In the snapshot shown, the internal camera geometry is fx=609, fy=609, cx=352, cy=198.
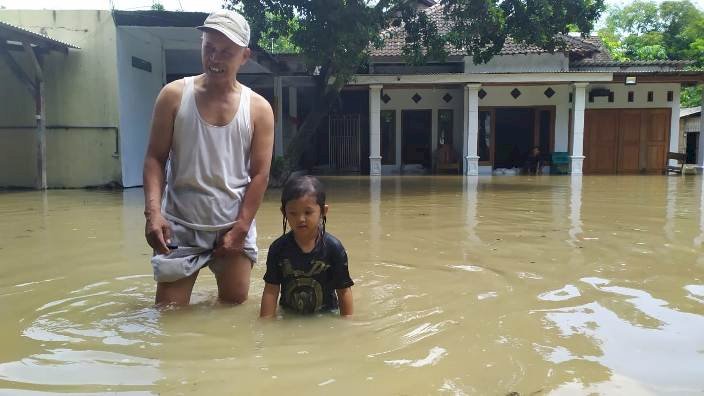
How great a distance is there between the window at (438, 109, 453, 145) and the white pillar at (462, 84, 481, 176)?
174 cm

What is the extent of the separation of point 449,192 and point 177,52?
7.45 m

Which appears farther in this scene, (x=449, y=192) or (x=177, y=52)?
(x=177, y=52)

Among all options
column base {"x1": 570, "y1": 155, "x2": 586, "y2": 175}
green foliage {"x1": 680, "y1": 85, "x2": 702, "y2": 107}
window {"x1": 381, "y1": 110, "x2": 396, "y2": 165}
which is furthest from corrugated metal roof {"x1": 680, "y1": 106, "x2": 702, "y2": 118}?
window {"x1": 381, "y1": 110, "x2": 396, "y2": 165}

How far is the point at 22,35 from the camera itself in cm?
1017

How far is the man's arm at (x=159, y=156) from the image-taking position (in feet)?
9.45

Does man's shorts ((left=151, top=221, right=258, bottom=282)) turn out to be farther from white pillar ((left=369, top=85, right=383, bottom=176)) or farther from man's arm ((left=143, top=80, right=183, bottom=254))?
white pillar ((left=369, top=85, right=383, bottom=176))

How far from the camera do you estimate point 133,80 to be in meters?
12.7

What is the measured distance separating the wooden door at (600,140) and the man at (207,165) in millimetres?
17020

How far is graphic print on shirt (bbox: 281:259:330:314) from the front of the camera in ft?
9.92

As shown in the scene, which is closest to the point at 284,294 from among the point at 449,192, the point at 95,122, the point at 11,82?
the point at 449,192

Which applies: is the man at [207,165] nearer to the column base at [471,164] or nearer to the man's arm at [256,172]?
the man's arm at [256,172]

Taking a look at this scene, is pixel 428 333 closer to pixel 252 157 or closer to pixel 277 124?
pixel 252 157

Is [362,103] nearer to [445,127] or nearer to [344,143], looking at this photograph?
[344,143]

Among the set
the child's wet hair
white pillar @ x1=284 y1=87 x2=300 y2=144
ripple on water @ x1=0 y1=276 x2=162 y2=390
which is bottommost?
ripple on water @ x1=0 y1=276 x2=162 y2=390
